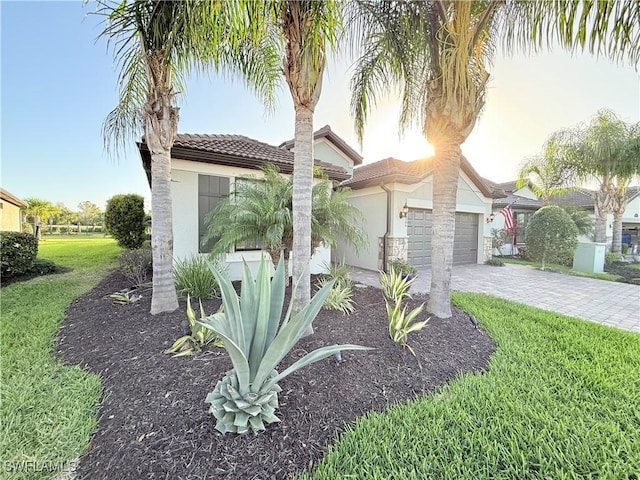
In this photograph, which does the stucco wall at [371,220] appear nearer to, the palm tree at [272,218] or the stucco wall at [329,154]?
the stucco wall at [329,154]

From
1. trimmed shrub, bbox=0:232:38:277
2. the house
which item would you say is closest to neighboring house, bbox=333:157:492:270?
the house

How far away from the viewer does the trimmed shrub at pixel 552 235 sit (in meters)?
11.9

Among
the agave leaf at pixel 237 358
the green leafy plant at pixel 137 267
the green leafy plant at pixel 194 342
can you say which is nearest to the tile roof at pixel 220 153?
the green leafy plant at pixel 137 267

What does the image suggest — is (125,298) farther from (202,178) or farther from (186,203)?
(202,178)

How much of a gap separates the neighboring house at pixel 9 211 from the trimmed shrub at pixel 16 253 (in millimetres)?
12722

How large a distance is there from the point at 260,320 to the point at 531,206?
2371 centimetres

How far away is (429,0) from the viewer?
455 centimetres

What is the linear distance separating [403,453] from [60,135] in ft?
50.2

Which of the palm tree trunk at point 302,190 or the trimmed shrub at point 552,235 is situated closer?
the palm tree trunk at point 302,190

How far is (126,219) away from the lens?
43.1 feet

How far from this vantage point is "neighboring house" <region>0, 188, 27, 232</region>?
1807cm

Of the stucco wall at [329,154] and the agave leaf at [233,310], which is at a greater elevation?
the stucco wall at [329,154]

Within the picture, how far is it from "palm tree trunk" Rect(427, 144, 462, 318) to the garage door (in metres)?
6.74

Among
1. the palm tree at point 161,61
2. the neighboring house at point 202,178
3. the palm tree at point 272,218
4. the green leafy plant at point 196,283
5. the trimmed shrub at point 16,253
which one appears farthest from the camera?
the trimmed shrub at point 16,253
